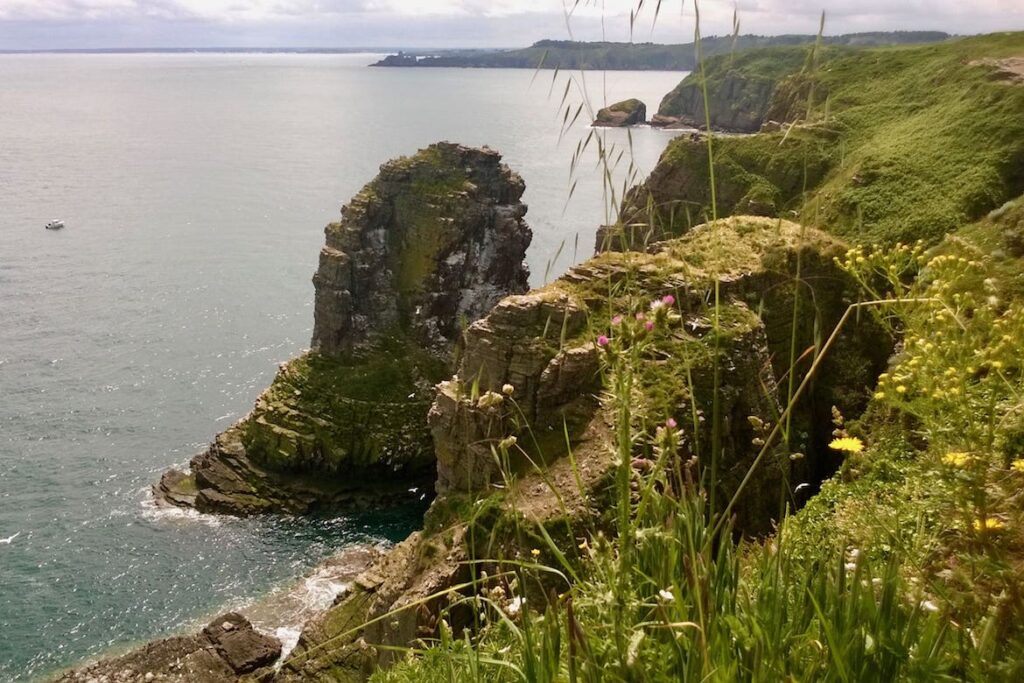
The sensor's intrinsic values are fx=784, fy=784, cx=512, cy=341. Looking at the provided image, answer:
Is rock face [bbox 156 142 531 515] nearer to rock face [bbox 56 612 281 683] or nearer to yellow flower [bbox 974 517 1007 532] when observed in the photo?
rock face [bbox 56 612 281 683]

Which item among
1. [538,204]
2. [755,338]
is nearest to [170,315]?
[538,204]

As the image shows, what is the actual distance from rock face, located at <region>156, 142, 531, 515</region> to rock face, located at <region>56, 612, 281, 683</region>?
16905mm

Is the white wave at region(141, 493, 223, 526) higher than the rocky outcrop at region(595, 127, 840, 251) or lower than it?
lower

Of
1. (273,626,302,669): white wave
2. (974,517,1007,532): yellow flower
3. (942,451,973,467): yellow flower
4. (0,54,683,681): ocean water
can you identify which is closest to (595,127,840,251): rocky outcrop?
(0,54,683,681): ocean water

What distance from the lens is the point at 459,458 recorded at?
71.6 feet

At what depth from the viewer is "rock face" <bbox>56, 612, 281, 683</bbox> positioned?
34.6 m

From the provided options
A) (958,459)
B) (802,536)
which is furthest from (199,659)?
(958,459)

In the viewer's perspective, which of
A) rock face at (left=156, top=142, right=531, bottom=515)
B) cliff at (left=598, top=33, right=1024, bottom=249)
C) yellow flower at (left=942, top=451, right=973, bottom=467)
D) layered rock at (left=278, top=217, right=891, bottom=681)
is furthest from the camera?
rock face at (left=156, top=142, right=531, bottom=515)

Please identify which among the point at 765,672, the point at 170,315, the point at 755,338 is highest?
the point at 765,672

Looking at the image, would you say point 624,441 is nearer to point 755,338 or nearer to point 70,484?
point 755,338

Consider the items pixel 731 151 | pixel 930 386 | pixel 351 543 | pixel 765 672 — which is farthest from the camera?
pixel 731 151

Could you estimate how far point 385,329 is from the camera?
62188mm

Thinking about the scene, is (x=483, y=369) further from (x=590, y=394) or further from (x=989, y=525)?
(x=989, y=525)

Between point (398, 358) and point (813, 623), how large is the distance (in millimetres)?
58679
